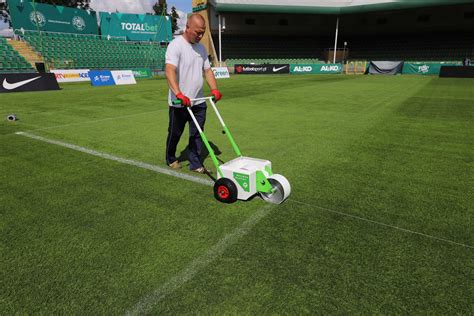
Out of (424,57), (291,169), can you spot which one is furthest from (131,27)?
(291,169)

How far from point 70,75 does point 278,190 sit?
23330mm

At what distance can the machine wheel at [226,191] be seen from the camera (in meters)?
3.29

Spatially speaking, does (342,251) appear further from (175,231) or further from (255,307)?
(175,231)

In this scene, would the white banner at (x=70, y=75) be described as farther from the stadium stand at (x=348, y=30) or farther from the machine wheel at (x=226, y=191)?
the stadium stand at (x=348, y=30)

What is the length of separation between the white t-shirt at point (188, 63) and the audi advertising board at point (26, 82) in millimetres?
14872

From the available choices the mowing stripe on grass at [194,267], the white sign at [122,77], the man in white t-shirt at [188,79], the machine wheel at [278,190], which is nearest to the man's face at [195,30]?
the man in white t-shirt at [188,79]

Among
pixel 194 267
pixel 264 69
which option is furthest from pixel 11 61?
pixel 194 267

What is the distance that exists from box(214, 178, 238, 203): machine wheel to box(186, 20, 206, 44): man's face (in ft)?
5.84

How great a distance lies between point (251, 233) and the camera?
2840 millimetres

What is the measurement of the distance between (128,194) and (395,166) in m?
3.75

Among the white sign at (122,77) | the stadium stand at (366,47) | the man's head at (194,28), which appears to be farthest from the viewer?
the stadium stand at (366,47)

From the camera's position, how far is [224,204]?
3.42 metres

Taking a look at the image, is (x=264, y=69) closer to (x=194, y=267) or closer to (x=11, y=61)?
(x=11, y=61)

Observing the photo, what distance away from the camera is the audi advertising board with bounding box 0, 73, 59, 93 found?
14664 millimetres
